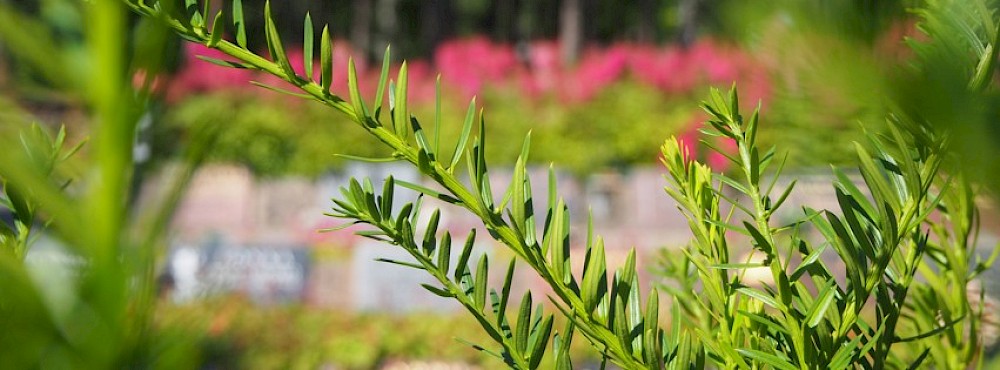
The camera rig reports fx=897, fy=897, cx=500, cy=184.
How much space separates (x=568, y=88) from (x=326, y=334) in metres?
5.97

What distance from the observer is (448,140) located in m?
10.6

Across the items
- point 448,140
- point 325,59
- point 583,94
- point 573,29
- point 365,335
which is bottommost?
point 365,335

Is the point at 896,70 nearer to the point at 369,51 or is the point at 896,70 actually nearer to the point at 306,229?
the point at 306,229

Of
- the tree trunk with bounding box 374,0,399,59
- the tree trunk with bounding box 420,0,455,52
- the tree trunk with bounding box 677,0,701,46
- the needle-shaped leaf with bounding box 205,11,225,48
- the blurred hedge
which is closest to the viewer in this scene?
the needle-shaped leaf with bounding box 205,11,225,48

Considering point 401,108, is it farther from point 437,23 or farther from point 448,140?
point 437,23

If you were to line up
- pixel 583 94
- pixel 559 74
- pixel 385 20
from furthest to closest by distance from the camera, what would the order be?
1. pixel 385 20
2. pixel 559 74
3. pixel 583 94

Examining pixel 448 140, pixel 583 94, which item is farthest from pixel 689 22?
pixel 448 140

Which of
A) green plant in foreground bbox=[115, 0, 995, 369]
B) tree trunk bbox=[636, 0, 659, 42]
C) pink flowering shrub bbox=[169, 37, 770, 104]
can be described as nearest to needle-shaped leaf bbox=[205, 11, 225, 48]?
green plant in foreground bbox=[115, 0, 995, 369]

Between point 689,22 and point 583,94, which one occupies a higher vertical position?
point 689,22

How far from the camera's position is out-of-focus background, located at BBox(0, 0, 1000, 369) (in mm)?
520

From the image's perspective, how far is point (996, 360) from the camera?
22.5 inches

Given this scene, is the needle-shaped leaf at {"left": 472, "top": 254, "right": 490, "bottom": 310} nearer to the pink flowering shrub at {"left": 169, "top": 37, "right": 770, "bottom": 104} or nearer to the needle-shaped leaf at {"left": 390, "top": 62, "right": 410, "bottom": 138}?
the needle-shaped leaf at {"left": 390, "top": 62, "right": 410, "bottom": 138}

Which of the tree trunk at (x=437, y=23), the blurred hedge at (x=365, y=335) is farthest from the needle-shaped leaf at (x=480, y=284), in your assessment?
the tree trunk at (x=437, y=23)

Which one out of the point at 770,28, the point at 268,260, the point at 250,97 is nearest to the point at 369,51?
the point at 250,97
